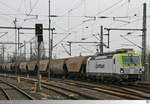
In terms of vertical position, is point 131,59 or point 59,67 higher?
point 131,59

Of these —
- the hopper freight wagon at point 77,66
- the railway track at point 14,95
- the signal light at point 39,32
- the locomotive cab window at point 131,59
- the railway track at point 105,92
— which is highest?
the signal light at point 39,32

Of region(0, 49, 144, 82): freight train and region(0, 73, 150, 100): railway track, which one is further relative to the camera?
region(0, 49, 144, 82): freight train

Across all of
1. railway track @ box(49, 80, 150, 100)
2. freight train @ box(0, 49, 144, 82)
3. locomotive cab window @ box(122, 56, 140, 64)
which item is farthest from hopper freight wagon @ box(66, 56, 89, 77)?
railway track @ box(49, 80, 150, 100)

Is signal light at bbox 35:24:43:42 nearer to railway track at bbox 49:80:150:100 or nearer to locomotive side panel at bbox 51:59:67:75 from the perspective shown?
railway track at bbox 49:80:150:100

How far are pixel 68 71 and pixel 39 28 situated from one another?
2259 cm

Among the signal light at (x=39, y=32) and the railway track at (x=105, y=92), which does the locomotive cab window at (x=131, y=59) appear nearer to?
the railway track at (x=105, y=92)

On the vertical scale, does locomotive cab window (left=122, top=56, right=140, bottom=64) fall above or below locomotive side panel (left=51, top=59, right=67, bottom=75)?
above

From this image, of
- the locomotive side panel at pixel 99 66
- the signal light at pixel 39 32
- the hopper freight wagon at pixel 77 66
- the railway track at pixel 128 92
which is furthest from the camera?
the hopper freight wagon at pixel 77 66

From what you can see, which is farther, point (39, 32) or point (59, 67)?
point (59, 67)

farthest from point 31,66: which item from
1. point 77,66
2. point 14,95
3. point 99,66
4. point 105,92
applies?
point 105,92

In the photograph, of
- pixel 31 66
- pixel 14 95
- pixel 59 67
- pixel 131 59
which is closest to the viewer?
pixel 14 95

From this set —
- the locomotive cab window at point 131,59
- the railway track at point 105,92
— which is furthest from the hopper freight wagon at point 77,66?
the railway track at point 105,92

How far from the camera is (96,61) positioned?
89.2ft

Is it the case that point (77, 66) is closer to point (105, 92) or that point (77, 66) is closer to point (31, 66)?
point (105, 92)
